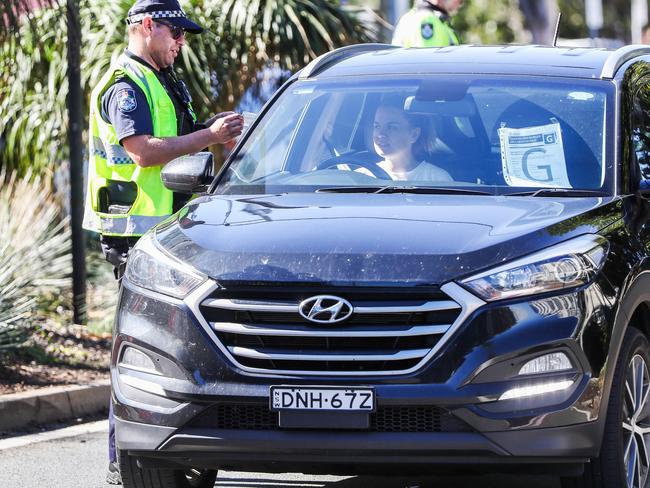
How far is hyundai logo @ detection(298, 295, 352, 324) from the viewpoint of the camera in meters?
4.55

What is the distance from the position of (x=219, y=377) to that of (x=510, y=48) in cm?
250

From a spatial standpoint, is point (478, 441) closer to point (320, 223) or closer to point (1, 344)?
point (320, 223)

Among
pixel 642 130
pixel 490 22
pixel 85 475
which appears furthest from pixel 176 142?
pixel 490 22

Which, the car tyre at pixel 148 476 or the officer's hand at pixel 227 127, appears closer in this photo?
the car tyre at pixel 148 476

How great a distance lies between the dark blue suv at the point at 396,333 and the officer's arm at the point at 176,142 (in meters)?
1.07

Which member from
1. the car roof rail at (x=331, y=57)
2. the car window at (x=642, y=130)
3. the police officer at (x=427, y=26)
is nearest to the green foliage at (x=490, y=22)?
the police officer at (x=427, y=26)

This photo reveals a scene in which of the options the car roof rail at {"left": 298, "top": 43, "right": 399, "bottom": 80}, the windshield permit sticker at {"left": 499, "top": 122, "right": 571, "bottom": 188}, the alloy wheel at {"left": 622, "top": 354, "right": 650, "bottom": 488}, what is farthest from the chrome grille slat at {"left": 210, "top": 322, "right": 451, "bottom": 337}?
the car roof rail at {"left": 298, "top": 43, "right": 399, "bottom": 80}

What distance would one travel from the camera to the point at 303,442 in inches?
180

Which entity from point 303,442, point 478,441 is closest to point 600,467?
point 478,441

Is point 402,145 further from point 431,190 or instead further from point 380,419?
point 380,419

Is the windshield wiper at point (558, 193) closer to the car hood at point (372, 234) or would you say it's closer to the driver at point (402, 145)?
the car hood at point (372, 234)

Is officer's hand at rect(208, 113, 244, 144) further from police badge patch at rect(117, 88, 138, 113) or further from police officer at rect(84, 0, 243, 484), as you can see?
police badge patch at rect(117, 88, 138, 113)

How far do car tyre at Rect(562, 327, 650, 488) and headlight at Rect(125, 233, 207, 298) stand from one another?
1.38 m

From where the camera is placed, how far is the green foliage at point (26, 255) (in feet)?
28.7
